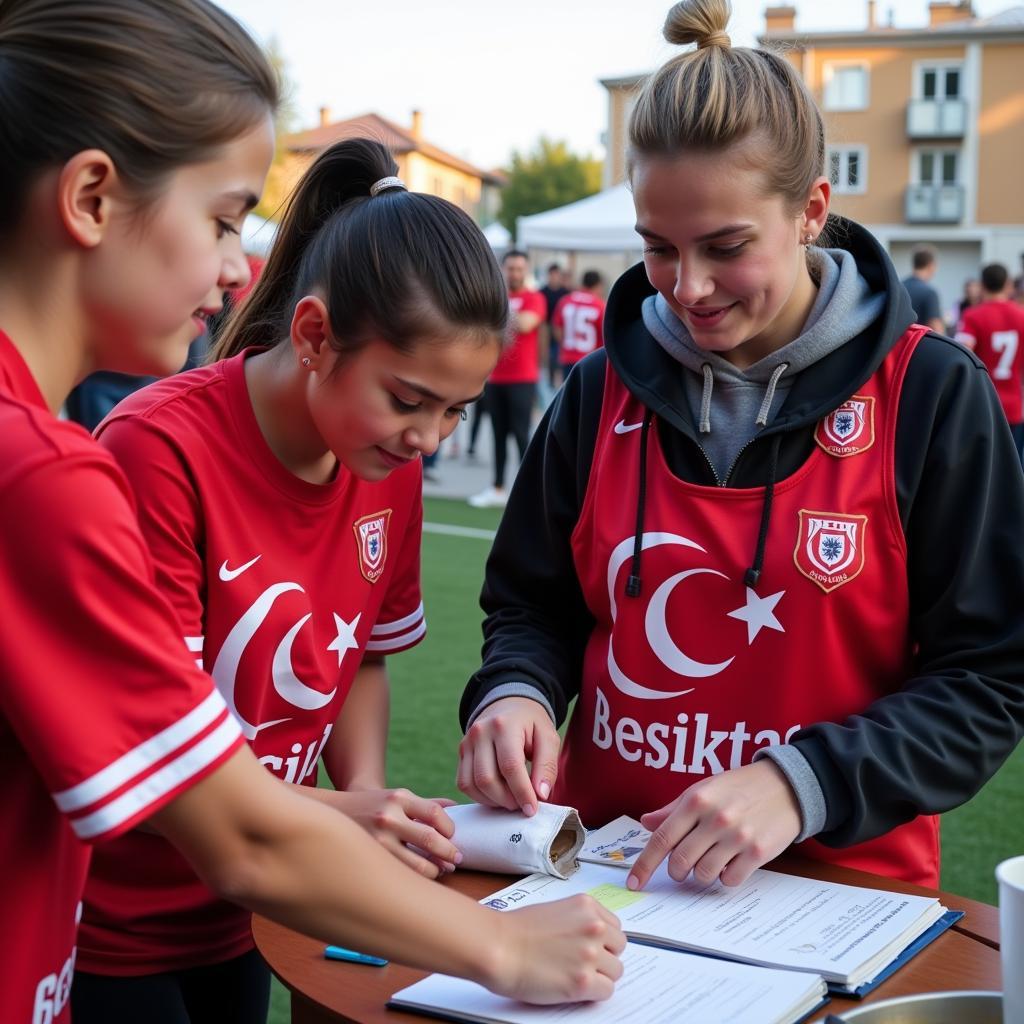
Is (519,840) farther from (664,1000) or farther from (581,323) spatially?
(581,323)

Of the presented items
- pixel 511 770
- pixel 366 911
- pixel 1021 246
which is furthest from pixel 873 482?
pixel 1021 246

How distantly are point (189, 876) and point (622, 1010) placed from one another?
2.34 ft

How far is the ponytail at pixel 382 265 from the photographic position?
65.1 inches

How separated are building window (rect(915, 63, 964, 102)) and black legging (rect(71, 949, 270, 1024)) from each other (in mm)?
39001

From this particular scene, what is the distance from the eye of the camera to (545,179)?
53.4 m

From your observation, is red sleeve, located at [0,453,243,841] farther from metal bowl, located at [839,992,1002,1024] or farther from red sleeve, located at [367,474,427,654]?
red sleeve, located at [367,474,427,654]

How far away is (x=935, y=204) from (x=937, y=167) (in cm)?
169

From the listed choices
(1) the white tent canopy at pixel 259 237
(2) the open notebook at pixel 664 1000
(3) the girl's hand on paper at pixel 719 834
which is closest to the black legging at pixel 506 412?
(1) the white tent canopy at pixel 259 237

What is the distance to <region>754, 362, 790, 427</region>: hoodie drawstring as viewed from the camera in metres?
1.74

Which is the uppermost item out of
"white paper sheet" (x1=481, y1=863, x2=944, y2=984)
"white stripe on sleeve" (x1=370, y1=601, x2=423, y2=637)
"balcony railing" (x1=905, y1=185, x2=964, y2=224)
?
"balcony railing" (x1=905, y1=185, x2=964, y2=224)

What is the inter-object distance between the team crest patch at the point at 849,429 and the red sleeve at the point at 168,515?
81 centimetres

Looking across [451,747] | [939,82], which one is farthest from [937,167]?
[451,747]

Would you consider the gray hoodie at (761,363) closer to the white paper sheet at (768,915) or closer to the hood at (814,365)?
the hood at (814,365)

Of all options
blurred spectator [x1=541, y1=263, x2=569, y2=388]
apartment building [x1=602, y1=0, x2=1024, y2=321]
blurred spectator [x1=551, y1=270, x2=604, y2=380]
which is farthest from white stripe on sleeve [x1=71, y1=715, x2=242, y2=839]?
apartment building [x1=602, y1=0, x2=1024, y2=321]
